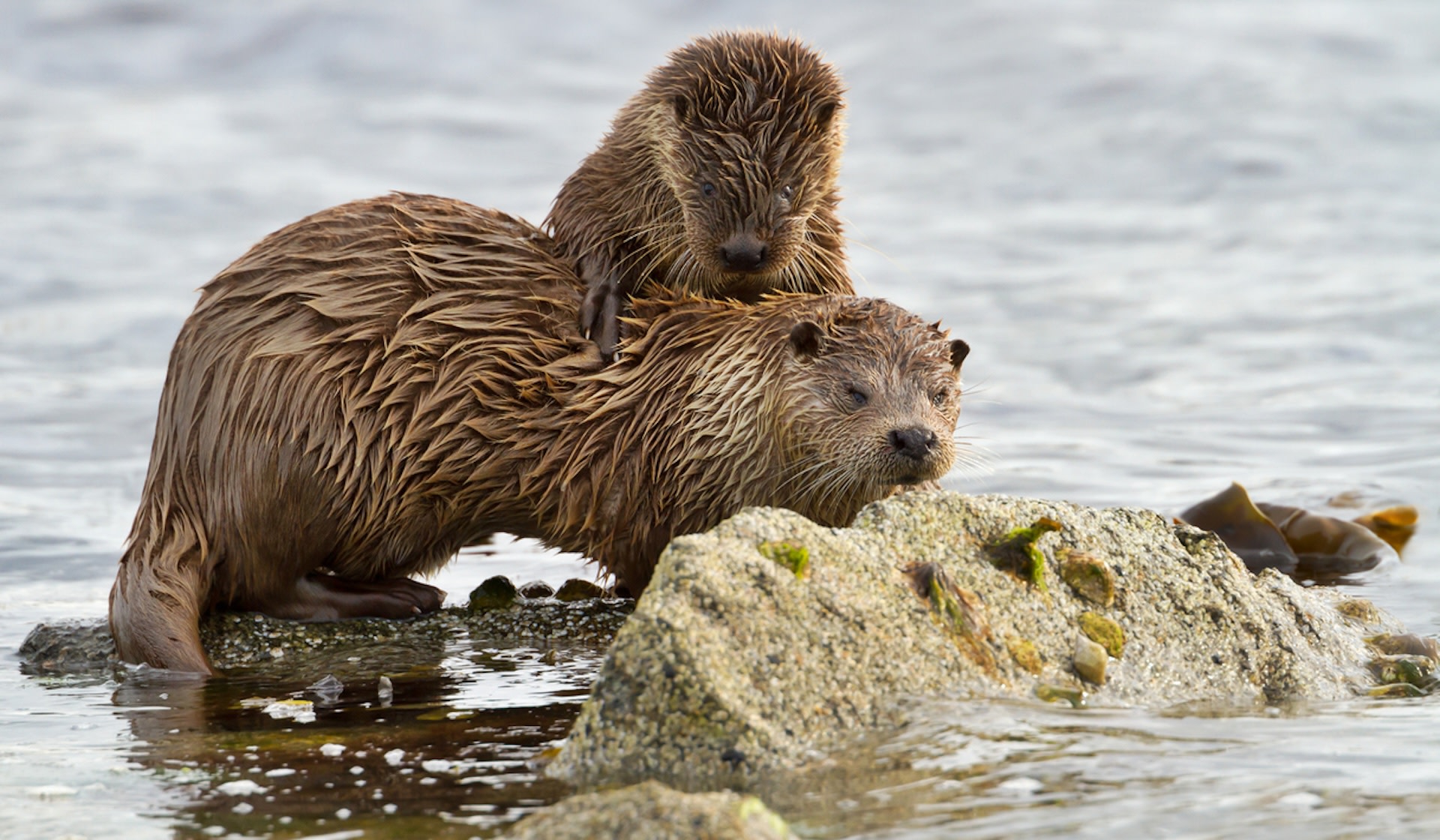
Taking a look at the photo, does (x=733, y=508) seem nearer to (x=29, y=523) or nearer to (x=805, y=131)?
(x=805, y=131)

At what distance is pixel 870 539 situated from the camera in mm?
3707

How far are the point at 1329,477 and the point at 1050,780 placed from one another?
21.3 ft

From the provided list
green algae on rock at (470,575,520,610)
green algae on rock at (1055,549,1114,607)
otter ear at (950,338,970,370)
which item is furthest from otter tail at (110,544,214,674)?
green algae on rock at (1055,549,1114,607)

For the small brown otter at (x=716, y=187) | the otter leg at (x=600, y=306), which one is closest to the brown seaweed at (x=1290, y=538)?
the small brown otter at (x=716, y=187)

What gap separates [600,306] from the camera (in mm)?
5414

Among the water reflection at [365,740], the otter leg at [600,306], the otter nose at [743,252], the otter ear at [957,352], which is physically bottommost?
the water reflection at [365,740]

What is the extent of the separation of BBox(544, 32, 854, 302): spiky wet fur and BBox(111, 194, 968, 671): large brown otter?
0.20m

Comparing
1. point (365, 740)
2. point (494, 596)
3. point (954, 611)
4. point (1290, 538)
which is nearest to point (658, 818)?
point (954, 611)

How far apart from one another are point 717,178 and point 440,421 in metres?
1.16

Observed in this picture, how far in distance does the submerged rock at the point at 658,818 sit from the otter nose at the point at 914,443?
1.93 meters

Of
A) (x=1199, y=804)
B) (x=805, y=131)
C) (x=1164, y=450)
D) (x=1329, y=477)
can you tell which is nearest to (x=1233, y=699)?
(x=1199, y=804)

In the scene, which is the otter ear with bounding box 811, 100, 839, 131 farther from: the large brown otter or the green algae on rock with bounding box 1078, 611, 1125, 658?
the green algae on rock with bounding box 1078, 611, 1125, 658

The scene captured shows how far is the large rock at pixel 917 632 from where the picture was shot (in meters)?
3.19

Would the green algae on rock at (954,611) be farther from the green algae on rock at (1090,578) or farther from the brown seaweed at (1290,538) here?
the brown seaweed at (1290,538)
